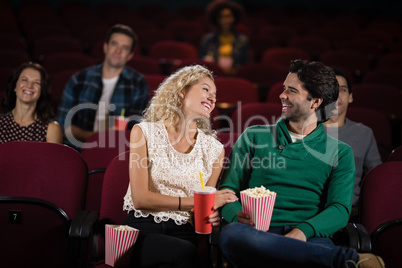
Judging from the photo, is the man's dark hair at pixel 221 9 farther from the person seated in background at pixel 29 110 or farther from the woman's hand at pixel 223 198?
the woman's hand at pixel 223 198

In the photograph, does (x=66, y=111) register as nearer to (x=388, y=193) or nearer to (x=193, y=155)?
(x=193, y=155)

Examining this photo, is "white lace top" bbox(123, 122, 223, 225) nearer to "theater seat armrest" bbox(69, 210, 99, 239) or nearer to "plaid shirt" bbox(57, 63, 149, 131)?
"theater seat armrest" bbox(69, 210, 99, 239)

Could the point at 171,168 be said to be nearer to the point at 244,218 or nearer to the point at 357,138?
the point at 244,218

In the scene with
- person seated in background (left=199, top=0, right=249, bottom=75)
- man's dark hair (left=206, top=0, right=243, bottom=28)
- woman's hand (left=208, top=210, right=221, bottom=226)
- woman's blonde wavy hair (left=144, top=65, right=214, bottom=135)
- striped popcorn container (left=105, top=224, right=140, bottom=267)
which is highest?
man's dark hair (left=206, top=0, right=243, bottom=28)

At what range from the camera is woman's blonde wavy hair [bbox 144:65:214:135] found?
6.41ft

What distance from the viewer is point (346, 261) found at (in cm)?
141

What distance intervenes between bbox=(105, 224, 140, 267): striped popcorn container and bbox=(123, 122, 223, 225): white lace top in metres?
0.24

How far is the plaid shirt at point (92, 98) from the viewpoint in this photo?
9.96 feet

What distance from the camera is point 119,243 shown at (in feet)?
4.98

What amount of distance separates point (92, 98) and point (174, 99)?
126 cm


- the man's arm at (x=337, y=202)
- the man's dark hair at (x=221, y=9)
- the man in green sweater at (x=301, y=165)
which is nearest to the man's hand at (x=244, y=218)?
the man in green sweater at (x=301, y=165)

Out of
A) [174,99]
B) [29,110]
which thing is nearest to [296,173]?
[174,99]

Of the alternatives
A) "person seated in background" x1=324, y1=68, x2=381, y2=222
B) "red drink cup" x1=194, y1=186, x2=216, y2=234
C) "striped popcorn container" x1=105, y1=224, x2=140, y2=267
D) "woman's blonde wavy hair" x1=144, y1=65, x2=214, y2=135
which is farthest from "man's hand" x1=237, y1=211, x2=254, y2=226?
"person seated in background" x1=324, y1=68, x2=381, y2=222

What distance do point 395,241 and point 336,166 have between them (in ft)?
1.20
